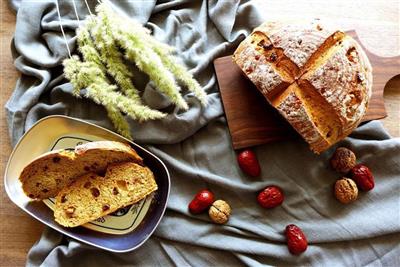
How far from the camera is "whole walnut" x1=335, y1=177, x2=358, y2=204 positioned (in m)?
1.83

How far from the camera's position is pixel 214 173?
74.9 inches

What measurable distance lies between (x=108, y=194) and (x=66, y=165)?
229 mm

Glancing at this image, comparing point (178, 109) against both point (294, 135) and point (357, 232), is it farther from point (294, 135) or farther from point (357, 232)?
point (357, 232)

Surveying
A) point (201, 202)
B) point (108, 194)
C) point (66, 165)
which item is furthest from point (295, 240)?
point (66, 165)

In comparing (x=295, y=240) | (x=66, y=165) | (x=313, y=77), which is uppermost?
(x=313, y=77)

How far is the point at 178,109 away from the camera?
1860 millimetres

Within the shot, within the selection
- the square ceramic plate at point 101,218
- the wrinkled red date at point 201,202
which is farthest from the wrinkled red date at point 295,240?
the square ceramic plate at point 101,218

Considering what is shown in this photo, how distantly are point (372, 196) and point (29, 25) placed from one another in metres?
1.84

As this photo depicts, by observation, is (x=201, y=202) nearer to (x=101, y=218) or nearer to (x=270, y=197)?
(x=270, y=197)

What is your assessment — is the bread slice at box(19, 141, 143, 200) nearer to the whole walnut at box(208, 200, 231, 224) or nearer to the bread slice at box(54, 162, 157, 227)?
the bread slice at box(54, 162, 157, 227)

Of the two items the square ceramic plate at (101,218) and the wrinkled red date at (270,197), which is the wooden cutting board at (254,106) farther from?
the square ceramic plate at (101,218)

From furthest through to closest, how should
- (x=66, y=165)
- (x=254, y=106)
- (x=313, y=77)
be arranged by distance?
1. (x=254, y=106)
2. (x=66, y=165)
3. (x=313, y=77)

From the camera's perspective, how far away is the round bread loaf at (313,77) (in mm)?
1614

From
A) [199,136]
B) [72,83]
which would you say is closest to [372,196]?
[199,136]
